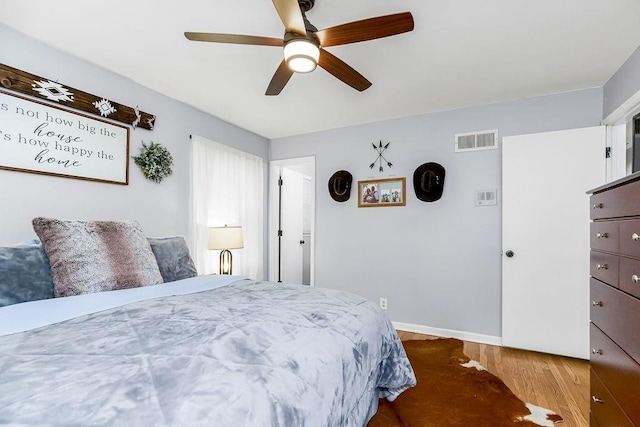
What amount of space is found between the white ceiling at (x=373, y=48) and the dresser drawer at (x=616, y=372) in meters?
1.82

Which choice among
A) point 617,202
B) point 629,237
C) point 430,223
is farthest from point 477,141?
point 629,237

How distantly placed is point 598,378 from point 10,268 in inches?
116

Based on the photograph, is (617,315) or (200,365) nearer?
(200,365)

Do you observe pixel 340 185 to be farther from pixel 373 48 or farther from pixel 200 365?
pixel 200 365

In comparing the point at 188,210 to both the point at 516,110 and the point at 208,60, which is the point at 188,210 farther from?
the point at 516,110

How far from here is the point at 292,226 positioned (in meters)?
4.84

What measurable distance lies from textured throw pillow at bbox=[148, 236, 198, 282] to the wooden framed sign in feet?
2.40

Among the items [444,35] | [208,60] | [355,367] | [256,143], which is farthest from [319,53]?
[256,143]

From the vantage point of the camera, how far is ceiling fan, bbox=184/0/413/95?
1.46 metres

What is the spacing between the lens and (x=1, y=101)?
1956 mm

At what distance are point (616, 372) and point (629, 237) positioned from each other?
1.84ft

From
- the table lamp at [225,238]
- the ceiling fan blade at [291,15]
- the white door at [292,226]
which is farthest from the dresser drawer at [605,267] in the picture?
the white door at [292,226]

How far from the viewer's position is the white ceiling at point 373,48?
183cm

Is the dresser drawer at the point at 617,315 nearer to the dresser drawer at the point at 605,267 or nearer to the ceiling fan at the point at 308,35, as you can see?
the dresser drawer at the point at 605,267
